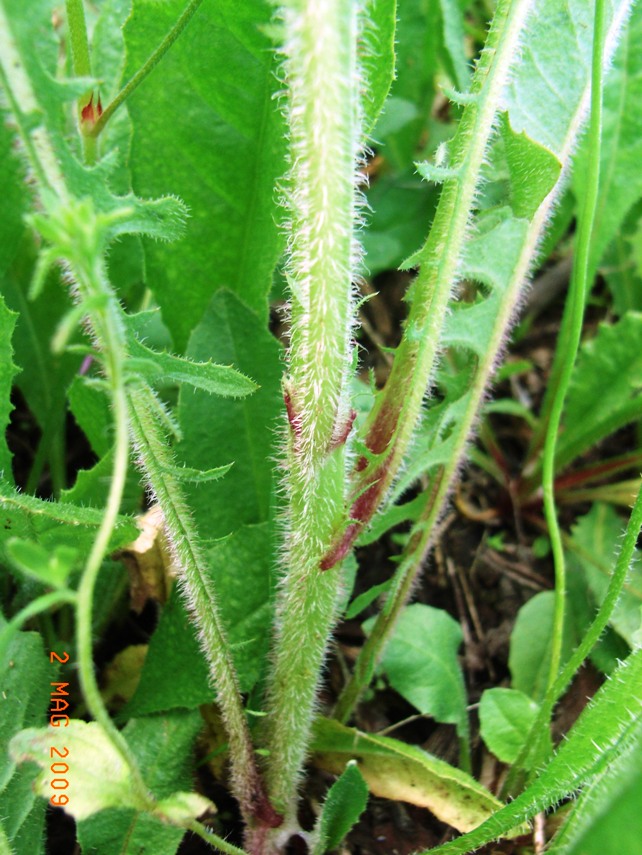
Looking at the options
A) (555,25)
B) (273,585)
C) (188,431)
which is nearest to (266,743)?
(273,585)

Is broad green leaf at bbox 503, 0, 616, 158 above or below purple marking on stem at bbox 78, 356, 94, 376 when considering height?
above

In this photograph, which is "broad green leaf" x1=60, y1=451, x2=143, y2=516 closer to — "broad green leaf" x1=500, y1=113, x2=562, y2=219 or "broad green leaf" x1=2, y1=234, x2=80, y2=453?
"broad green leaf" x1=2, y1=234, x2=80, y2=453

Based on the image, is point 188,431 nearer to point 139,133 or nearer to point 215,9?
point 139,133

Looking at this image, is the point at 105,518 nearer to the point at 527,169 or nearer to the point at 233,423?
the point at 233,423

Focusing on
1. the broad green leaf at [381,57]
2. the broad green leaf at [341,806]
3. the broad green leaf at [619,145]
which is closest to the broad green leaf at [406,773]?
the broad green leaf at [341,806]

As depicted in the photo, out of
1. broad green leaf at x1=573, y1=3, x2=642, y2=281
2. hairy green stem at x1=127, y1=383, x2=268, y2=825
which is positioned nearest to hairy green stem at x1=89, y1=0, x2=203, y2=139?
hairy green stem at x1=127, y1=383, x2=268, y2=825

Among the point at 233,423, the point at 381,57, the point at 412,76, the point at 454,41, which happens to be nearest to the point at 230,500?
the point at 233,423
